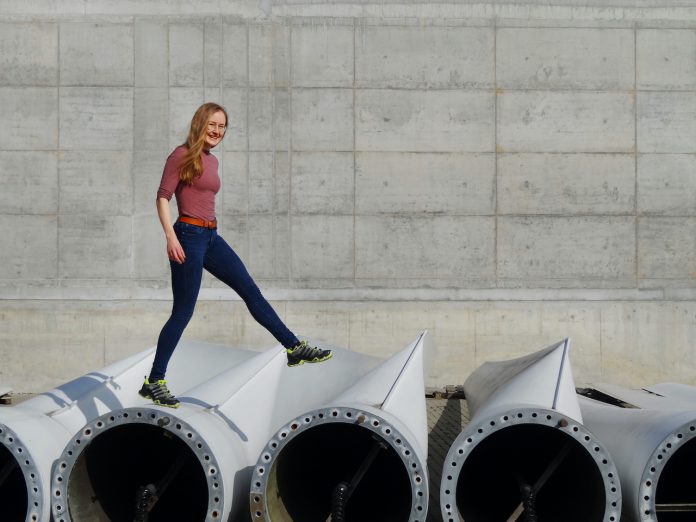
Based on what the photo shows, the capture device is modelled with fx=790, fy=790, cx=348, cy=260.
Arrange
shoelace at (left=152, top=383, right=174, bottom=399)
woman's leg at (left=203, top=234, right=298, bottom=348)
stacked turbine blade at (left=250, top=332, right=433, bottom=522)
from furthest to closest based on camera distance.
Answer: woman's leg at (left=203, top=234, right=298, bottom=348), shoelace at (left=152, top=383, right=174, bottom=399), stacked turbine blade at (left=250, top=332, right=433, bottom=522)

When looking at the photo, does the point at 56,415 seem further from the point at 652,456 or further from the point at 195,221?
the point at 652,456


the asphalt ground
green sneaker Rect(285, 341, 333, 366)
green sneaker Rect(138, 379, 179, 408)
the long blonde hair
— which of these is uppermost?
the long blonde hair

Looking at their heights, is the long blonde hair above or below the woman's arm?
above

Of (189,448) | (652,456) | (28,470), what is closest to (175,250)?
(189,448)

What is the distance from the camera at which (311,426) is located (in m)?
4.63

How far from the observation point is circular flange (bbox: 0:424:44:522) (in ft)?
15.4

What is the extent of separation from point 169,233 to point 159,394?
3.52 feet

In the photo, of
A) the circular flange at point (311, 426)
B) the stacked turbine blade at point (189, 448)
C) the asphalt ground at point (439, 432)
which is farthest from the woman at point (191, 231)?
the asphalt ground at point (439, 432)

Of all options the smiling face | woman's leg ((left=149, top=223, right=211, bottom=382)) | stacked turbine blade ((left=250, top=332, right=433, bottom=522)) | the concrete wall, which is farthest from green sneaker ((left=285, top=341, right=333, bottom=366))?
the concrete wall

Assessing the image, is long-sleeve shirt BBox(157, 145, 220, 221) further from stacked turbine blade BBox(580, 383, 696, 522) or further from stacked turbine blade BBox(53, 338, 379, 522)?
stacked turbine blade BBox(580, 383, 696, 522)

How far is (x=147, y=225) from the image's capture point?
11047 mm

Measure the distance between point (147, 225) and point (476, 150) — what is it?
474 cm

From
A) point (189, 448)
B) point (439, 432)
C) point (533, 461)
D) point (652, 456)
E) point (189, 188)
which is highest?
point (189, 188)

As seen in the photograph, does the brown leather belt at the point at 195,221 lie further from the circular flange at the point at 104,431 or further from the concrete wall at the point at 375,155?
the concrete wall at the point at 375,155
